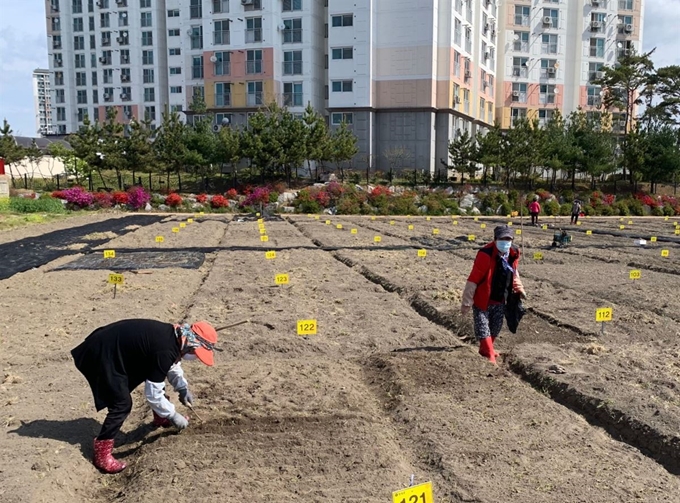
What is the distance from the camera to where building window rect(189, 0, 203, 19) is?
48469 mm

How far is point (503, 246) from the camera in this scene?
249 inches

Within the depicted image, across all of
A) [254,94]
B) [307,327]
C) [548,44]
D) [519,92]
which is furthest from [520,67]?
[307,327]

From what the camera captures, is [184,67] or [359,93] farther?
[184,67]

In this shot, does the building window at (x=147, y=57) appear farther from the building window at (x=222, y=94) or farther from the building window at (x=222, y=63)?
the building window at (x=222, y=94)

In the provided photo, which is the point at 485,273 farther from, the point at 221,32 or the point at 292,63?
the point at 221,32

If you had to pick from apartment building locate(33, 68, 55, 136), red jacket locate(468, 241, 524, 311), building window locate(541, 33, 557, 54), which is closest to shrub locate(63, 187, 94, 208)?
red jacket locate(468, 241, 524, 311)

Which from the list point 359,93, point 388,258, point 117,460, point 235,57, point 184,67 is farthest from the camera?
point 184,67

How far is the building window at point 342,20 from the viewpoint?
139ft

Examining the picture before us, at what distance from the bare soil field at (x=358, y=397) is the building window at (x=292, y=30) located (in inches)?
1475

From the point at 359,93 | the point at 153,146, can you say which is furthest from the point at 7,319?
the point at 359,93

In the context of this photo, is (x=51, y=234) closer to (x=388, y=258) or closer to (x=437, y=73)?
(x=388, y=258)

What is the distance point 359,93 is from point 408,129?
4.43m

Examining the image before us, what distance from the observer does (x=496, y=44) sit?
55219 mm

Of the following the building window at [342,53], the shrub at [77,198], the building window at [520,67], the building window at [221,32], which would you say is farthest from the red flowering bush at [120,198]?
the building window at [520,67]
